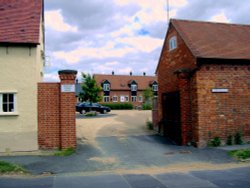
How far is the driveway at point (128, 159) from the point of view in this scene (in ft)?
33.8

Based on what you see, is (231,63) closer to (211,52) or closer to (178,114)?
(211,52)

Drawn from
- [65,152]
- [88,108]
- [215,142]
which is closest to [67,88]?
[65,152]

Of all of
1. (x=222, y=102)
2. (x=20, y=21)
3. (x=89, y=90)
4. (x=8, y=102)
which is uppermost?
(x=20, y=21)

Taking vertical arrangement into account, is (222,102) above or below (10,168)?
above

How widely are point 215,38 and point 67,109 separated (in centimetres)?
896

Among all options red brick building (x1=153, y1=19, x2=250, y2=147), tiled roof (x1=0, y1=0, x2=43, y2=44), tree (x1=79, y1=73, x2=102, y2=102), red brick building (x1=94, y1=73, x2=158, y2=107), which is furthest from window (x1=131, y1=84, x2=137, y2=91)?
tiled roof (x1=0, y1=0, x2=43, y2=44)

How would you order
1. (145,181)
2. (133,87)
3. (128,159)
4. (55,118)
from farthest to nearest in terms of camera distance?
(133,87), (55,118), (128,159), (145,181)

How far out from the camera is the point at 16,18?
1420cm

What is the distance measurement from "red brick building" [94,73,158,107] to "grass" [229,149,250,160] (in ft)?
178

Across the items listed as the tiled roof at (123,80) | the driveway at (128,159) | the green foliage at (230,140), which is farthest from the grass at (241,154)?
the tiled roof at (123,80)

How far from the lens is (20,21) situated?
14.1 meters

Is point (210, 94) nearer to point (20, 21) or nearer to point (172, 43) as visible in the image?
point (172, 43)

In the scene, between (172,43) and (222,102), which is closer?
(222,102)

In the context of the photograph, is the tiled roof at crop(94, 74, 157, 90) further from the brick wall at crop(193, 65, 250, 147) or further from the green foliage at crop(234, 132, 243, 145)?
the green foliage at crop(234, 132, 243, 145)
